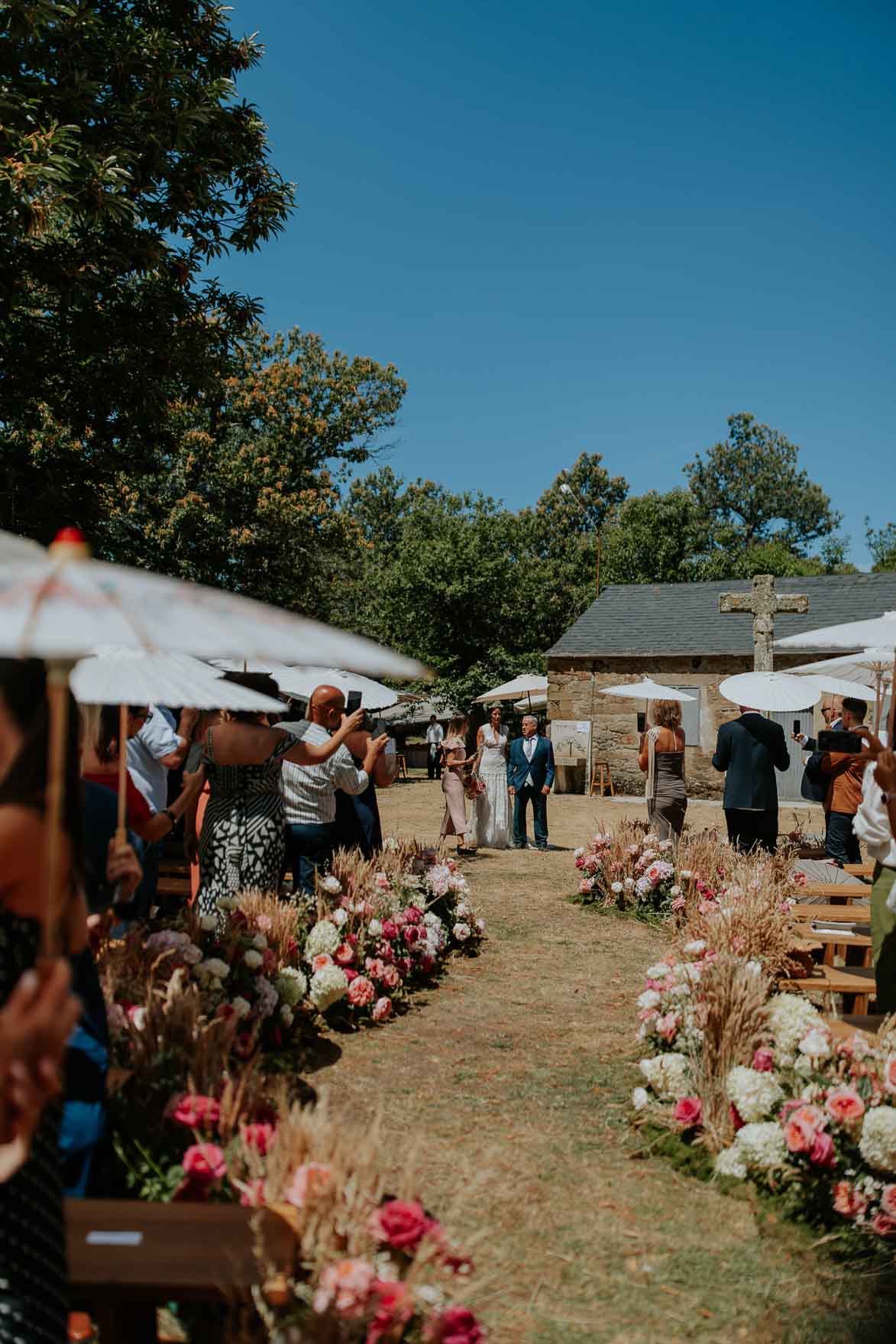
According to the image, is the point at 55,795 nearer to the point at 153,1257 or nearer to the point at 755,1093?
the point at 153,1257

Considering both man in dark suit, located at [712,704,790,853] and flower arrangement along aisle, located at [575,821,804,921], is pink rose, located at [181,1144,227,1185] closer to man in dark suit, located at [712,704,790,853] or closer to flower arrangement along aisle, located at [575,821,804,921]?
flower arrangement along aisle, located at [575,821,804,921]

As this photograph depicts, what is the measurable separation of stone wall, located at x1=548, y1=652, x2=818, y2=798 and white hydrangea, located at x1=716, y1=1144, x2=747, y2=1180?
19.2 metres

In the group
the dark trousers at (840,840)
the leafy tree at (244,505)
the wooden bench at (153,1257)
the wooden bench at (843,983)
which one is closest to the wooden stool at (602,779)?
the leafy tree at (244,505)

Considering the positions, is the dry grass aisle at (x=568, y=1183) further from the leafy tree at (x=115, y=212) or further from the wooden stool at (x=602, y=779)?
the wooden stool at (x=602, y=779)

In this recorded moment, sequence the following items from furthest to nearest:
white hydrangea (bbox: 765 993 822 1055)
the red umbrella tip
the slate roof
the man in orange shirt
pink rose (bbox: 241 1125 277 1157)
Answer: the slate roof, the man in orange shirt, white hydrangea (bbox: 765 993 822 1055), pink rose (bbox: 241 1125 277 1157), the red umbrella tip

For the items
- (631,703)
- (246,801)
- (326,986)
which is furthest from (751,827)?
(631,703)

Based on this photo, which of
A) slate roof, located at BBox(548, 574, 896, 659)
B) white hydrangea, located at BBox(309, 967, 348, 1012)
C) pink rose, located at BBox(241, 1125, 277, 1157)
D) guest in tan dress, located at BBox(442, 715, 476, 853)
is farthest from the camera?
slate roof, located at BBox(548, 574, 896, 659)

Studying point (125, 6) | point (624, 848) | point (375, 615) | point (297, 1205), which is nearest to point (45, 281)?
point (125, 6)

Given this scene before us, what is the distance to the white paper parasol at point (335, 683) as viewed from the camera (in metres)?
8.24

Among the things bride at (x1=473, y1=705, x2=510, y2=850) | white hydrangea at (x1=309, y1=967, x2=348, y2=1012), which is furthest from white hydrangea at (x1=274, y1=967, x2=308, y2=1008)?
bride at (x1=473, y1=705, x2=510, y2=850)

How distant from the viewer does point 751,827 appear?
826 cm

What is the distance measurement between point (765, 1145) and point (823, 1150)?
26cm

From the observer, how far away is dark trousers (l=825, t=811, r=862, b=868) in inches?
367

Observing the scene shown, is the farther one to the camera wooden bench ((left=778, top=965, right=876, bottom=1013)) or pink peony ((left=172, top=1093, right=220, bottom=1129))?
wooden bench ((left=778, top=965, right=876, bottom=1013))
